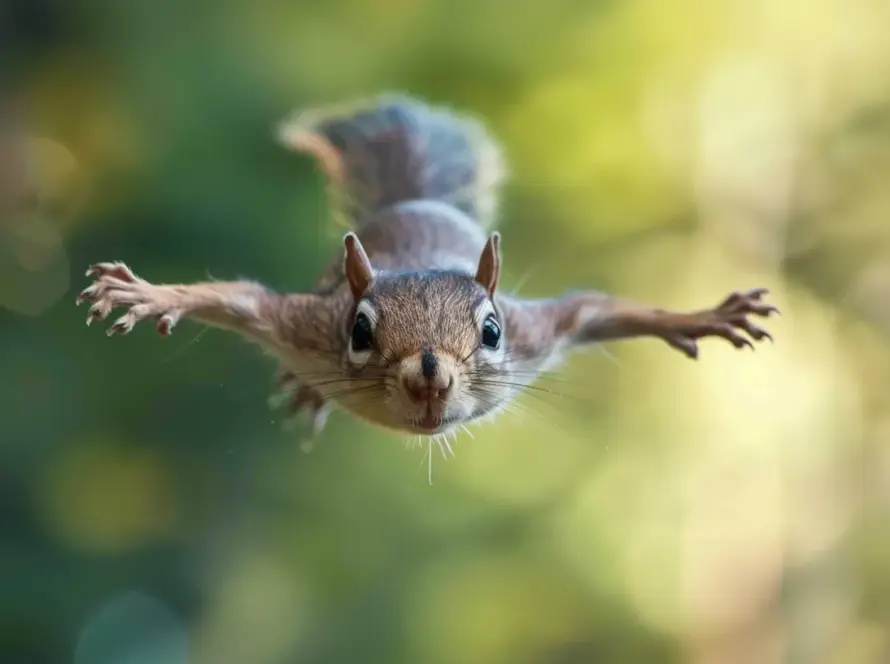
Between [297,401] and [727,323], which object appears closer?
[727,323]

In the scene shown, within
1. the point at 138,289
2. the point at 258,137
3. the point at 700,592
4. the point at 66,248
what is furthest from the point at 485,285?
the point at 700,592

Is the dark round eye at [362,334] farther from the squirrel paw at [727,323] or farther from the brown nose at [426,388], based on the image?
the squirrel paw at [727,323]

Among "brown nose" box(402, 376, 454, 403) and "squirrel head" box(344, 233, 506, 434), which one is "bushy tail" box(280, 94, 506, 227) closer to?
"squirrel head" box(344, 233, 506, 434)

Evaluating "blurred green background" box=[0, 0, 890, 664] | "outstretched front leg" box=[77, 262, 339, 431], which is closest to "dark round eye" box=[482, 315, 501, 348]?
"outstretched front leg" box=[77, 262, 339, 431]

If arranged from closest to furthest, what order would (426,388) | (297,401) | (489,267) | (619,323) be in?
(426,388) < (489,267) < (619,323) < (297,401)

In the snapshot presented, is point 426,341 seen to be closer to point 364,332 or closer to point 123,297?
point 364,332

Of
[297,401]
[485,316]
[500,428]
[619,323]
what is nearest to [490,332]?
[485,316]

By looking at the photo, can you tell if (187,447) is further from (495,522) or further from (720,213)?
(720,213)

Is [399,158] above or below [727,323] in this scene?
above
